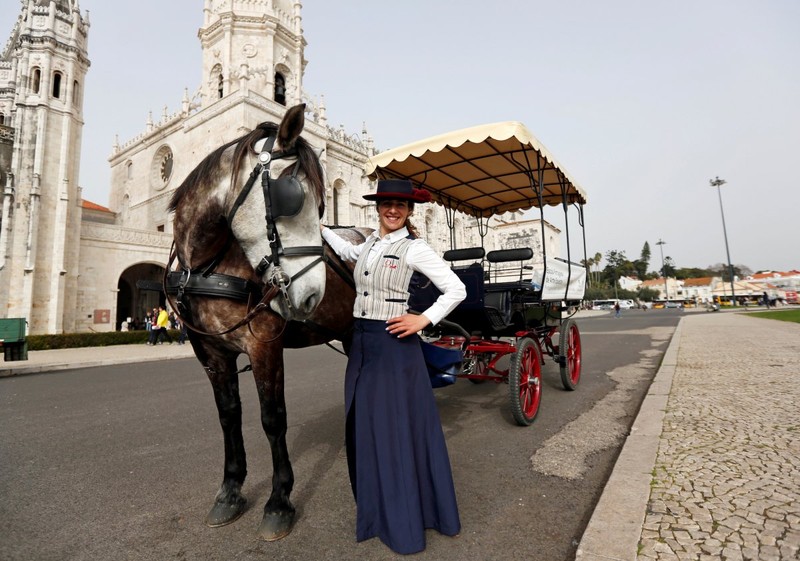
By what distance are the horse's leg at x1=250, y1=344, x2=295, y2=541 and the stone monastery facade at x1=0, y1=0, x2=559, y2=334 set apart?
35.1 ft

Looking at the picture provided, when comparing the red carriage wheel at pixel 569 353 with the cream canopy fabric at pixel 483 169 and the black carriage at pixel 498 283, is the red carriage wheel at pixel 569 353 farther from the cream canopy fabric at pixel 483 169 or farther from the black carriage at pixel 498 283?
the cream canopy fabric at pixel 483 169

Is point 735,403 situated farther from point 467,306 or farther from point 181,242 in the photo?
point 181,242

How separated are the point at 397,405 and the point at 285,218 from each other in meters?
1.08

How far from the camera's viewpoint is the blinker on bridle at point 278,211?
1.89 m

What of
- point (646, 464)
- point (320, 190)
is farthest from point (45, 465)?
point (646, 464)

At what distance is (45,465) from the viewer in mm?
3289

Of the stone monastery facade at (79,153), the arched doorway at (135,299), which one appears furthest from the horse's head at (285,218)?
the arched doorway at (135,299)

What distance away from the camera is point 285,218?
6.45ft

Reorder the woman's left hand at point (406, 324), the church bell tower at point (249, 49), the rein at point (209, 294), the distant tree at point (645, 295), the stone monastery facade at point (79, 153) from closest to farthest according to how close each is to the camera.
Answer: the woman's left hand at point (406, 324)
the rein at point (209, 294)
the stone monastery facade at point (79, 153)
the church bell tower at point (249, 49)
the distant tree at point (645, 295)

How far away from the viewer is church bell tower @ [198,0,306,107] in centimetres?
2609

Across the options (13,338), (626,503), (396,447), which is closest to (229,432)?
(396,447)

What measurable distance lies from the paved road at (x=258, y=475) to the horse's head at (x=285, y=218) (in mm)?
A: 1336

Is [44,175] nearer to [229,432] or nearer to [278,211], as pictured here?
[229,432]

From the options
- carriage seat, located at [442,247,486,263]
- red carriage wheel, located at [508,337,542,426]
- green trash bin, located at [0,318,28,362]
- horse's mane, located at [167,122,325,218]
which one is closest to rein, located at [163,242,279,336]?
horse's mane, located at [167,122,325,218]
